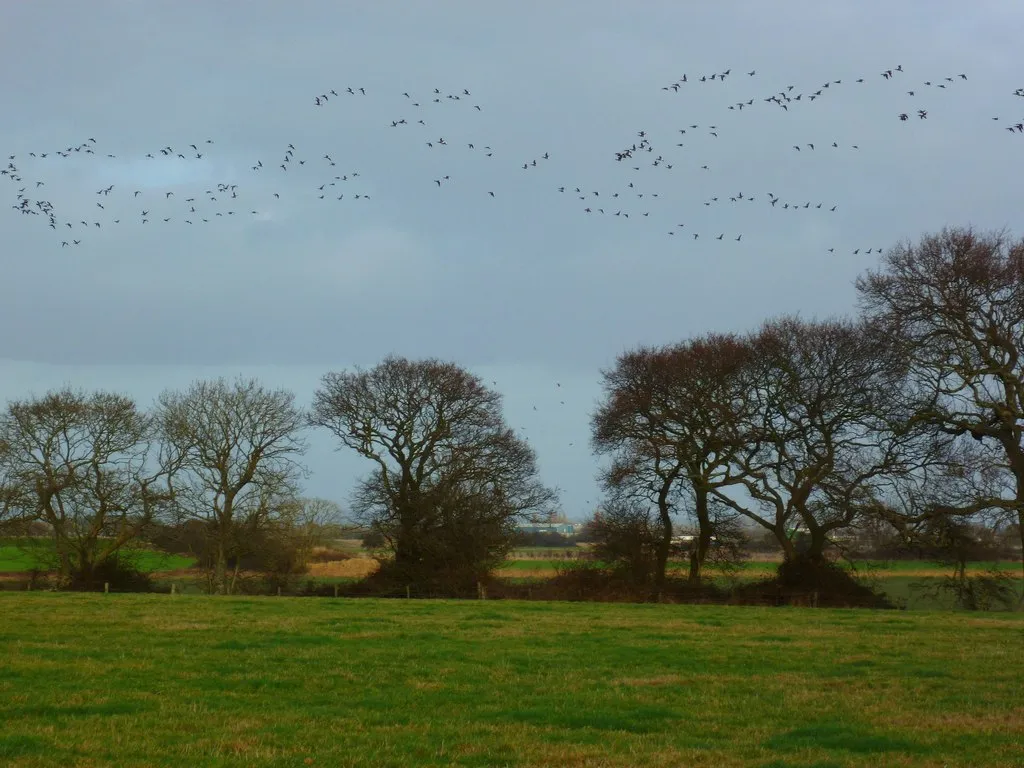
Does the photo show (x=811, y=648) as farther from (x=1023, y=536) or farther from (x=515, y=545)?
(x=515, y=545)

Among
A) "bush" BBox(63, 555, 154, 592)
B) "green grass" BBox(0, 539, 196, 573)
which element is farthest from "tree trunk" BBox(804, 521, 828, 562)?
"green grass" BBox(0, 539, 196, 573)

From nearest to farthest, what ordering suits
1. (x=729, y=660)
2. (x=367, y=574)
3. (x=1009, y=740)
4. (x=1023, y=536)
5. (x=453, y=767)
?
(x=453, y=767) → (x=1009, y=740) → (x=729, y=660) → (x=1023, y=536) → (x=367, y=574)

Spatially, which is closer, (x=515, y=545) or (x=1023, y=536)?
(x=1023, y=536)

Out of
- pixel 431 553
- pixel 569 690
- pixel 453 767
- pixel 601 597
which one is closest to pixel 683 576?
pixel 601 597

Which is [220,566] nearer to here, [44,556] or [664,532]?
[44,556]

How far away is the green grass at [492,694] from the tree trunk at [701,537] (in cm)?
2531

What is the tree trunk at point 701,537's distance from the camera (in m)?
49.3

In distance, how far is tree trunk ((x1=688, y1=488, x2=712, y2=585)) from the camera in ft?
162

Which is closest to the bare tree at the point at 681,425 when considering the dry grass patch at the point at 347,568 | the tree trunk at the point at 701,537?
the tree trunk at the point at 701,537

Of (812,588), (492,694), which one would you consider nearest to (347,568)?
(812,588)

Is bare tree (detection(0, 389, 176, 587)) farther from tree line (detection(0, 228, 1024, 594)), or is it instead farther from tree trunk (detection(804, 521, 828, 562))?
tree trunk (detection(804, 521, 828, 562))

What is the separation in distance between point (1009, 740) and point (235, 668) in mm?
10512

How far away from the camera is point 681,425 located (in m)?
48.9

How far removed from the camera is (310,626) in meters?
22.0
